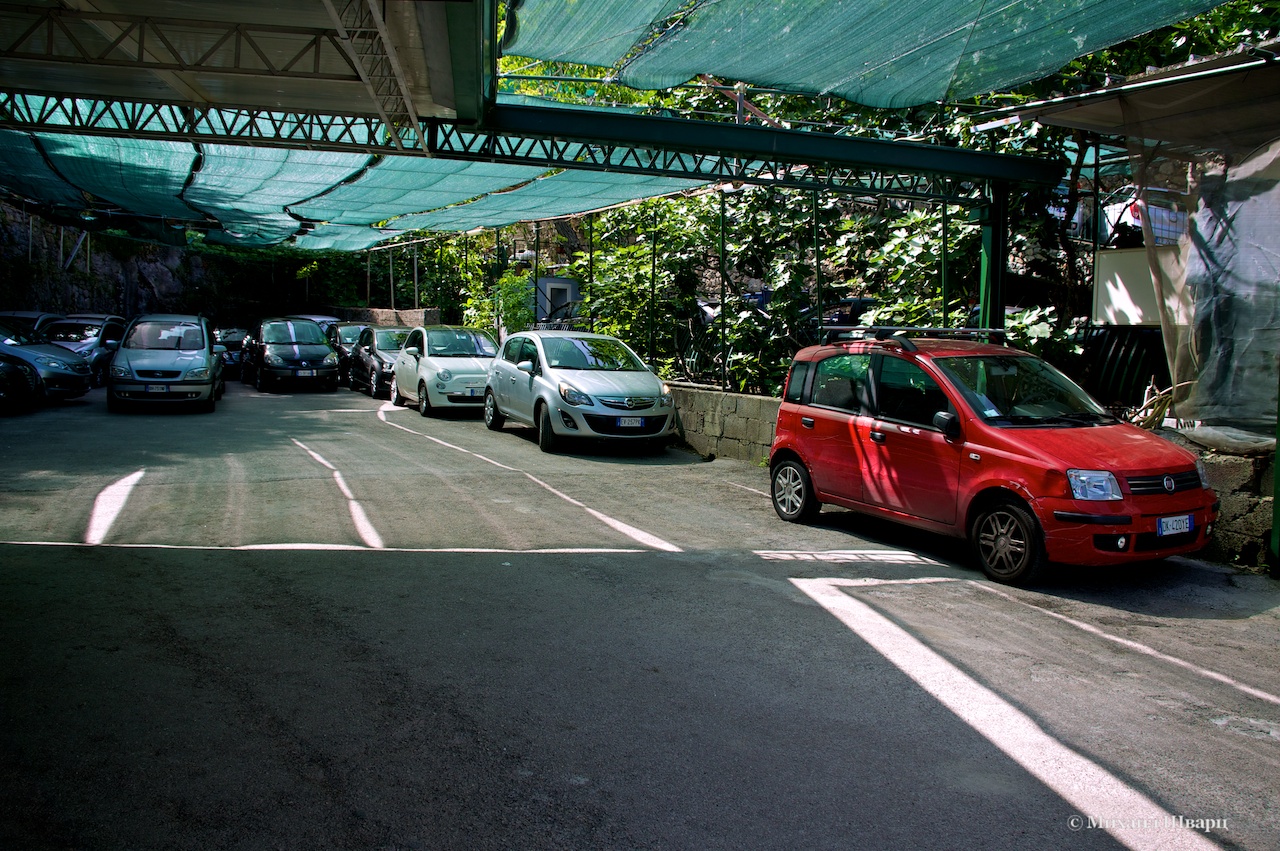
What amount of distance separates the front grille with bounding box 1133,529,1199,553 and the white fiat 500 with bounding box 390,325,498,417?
12.3m

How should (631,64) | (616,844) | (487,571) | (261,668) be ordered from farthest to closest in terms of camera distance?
(631,64) < (487,571) < (261,668) < (616,844)

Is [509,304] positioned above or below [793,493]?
above

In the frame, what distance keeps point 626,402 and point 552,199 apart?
5435mm

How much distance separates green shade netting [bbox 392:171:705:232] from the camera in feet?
47.6

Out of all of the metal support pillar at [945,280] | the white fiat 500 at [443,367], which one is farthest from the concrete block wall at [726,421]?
the white fiat 500 at [443,367]

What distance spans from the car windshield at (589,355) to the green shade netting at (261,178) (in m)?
3.94

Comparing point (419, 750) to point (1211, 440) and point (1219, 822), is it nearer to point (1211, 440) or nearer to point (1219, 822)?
point (1219, 822)

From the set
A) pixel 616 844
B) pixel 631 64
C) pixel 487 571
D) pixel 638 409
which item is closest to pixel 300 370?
pixel 638 409

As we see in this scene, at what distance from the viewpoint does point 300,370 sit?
73.1ft

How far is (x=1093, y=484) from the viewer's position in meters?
6.36

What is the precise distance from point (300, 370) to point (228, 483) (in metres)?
13.0

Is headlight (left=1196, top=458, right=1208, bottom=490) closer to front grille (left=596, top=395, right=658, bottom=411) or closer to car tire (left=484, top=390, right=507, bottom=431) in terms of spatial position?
front grille (left=596, top=395, right=658, bottom=411)

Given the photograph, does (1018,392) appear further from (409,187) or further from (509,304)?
(509,304)

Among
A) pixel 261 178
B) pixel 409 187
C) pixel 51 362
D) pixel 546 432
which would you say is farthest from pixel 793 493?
pixel 51 362
